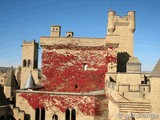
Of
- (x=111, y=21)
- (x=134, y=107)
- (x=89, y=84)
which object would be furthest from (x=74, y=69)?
(x=134, y=107)

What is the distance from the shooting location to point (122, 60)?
3925cm

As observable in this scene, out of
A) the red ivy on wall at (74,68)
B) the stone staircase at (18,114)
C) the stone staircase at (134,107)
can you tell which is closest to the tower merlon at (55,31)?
the red ivy on wall at (74,68)

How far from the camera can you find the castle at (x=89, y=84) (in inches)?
736

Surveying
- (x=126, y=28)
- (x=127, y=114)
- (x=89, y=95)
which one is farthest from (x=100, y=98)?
(x=126, y=28)

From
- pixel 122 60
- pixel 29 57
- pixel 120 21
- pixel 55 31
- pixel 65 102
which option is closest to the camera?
pixel 65 102

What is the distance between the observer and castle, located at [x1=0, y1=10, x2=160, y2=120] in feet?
61.3

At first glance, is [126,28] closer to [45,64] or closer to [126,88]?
[45,64]

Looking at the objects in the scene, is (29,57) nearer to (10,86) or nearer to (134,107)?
(10,86)

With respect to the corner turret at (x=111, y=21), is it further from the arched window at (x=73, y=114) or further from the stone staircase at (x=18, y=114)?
the stone staircase at (x=18, y=114)

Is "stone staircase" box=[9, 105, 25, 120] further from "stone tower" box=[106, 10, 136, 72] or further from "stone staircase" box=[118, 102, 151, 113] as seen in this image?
"stone tower" box=[106, 10, 136, 72]

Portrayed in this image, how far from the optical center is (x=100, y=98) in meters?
27.1

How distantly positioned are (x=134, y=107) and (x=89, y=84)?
14.2 m

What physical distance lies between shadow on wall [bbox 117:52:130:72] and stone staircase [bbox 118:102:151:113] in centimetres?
1956

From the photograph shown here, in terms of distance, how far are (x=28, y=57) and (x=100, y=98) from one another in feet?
131
